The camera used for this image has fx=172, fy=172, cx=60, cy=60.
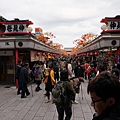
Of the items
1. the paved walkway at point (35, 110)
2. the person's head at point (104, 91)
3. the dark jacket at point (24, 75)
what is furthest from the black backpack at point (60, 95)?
the dark jacket at point (24, 75)

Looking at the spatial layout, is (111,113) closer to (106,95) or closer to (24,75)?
(106,95)

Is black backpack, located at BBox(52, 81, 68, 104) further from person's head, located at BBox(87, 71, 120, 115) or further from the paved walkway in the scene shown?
person's head, located at BBox(87, 71, 120, 115)

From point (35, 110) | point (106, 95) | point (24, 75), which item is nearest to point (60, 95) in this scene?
point (35, 110)

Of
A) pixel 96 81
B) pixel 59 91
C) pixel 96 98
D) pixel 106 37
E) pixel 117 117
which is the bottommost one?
pixel 59 91

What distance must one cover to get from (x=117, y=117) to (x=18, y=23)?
11.6 metres

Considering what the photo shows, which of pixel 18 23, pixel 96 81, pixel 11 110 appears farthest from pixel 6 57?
pixel 96 81

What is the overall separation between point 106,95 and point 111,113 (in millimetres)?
155

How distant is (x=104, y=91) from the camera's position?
1.51 m

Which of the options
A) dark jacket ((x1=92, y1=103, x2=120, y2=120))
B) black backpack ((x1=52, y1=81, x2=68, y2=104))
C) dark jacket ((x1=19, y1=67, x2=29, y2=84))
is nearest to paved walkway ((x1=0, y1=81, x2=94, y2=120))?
dark jacket ((x1=19, y1=67, x2=29, y2=84))

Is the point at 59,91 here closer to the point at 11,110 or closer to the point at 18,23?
Result: the point at 11,110

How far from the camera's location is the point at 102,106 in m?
1.58

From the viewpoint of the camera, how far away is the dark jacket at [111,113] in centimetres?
144

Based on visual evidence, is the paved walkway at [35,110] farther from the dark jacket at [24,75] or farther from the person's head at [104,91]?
the person's head at [104,91]

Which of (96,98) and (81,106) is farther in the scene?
(81,106)
